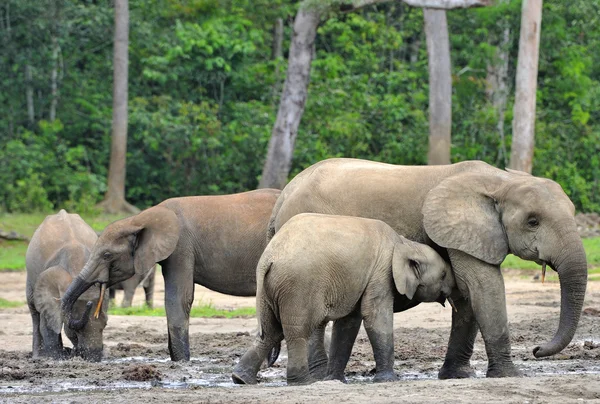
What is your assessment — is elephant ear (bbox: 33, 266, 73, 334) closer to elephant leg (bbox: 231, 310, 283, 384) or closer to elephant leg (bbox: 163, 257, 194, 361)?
elephant leg (bbox: 163, 257, 194, 361)

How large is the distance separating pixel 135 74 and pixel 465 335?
21.8 metres

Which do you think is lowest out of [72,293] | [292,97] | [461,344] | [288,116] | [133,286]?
[133,286]

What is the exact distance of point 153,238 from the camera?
1189cm

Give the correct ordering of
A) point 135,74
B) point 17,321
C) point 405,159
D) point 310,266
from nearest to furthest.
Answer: point 310,266 → point 17,321 → point 405,159 → point 135,74

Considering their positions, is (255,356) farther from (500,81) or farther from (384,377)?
(500,81)

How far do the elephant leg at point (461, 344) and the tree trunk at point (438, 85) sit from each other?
15.2 metres

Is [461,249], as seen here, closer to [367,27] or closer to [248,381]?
[248,381]

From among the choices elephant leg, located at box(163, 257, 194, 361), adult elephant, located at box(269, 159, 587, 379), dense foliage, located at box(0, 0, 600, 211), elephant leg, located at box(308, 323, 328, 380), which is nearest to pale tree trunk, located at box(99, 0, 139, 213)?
dense foliage, located at box(0, 0, 600, 211)

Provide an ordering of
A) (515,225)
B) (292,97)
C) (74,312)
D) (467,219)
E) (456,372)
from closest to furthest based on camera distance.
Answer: (515,225) → (467,219) → (456,372) → (74,312) → (292,97)

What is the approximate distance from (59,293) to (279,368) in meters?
2.36

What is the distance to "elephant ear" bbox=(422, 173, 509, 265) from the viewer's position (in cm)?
982

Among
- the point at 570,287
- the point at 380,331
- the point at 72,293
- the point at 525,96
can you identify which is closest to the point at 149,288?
the point at 72,293

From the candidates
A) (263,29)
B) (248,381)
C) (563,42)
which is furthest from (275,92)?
(248,381)

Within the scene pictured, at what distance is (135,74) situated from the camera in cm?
3125
